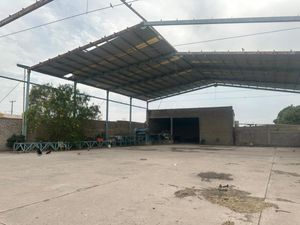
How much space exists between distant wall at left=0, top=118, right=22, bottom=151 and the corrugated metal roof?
4030 millimetres

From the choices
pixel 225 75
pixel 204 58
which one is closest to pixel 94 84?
pixel 204 58

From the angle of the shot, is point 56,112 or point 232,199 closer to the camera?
point 232,199

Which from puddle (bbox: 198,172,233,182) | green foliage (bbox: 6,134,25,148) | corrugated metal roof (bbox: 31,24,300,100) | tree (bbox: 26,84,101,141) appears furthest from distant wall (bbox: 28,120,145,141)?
puddle (bbox: 198,172,233,182)

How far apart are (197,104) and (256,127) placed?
776cm

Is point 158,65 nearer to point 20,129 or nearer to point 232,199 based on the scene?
point 20,129

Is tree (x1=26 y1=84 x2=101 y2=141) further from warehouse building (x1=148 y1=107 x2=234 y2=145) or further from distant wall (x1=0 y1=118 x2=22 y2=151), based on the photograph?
warehouse building (x1=148 y1=107 x2=234 y2=145)

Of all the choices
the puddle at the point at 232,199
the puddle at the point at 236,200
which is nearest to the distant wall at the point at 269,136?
the puddle at the point at 232,199

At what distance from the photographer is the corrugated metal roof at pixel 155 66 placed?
54.5 feet

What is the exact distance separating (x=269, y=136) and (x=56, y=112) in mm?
21886

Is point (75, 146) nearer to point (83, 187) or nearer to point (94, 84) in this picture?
point (94, 84)

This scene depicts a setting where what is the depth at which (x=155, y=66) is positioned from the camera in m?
21.8

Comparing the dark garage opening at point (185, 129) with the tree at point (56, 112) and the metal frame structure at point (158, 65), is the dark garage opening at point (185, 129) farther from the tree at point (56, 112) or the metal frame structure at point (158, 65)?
the tree at point (56, 112)

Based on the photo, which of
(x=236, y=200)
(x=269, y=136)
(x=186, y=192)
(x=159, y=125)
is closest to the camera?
(x=236, y=200)

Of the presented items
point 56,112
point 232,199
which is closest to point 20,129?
point 56,112
